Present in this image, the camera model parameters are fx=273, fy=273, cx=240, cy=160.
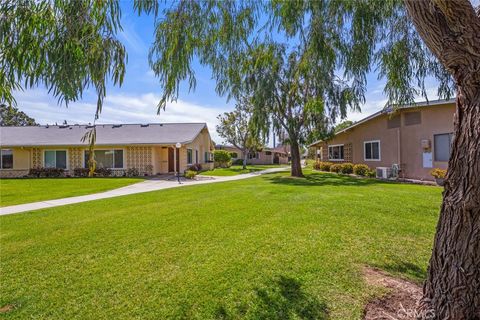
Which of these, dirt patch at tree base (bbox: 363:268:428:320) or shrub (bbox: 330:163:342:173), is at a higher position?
shrub (bbox: 330:163:342:173)

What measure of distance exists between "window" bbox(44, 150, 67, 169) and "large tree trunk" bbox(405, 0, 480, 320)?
25.7m

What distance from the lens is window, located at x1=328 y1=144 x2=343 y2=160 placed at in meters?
24.0

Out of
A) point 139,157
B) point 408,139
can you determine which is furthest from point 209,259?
point 139,157

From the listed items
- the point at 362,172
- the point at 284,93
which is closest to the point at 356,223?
the point at 284,93

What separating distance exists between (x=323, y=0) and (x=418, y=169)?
14305 mm

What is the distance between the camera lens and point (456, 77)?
2377 millimetres

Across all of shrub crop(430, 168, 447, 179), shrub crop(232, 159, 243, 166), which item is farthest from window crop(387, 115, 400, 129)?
shrub crop(232, 159, 243, 166)

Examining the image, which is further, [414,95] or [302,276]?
[414,95]

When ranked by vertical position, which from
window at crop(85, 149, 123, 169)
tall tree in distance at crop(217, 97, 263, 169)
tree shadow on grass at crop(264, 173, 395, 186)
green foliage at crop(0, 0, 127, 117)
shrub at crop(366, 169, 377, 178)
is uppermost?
tall tree in distance at crop(217, 97, 263, 169)

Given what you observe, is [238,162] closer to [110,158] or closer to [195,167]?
[195,167]

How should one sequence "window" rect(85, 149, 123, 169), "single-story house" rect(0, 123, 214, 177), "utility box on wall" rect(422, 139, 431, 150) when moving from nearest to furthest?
"utility box on wall" rect(422, 139, 431, 150) < "single-story house" rect(0, 123, 214, 177) < "window" rect(85, 149, 123, 169)

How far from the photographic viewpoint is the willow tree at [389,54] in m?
2.30

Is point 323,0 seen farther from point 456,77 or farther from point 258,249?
point 258,249

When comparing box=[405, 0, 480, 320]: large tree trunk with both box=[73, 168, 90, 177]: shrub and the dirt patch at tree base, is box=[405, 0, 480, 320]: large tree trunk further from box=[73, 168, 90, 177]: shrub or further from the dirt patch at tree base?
box=[73, 168, 90, 177]: shrub
